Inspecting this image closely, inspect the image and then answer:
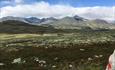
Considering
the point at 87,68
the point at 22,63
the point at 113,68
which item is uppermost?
the point at 113,68

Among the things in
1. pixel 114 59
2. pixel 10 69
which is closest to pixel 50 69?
pixel 10 69

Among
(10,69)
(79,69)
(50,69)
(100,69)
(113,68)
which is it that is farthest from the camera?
(10,69)

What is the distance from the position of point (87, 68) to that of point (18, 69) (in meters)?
8.66

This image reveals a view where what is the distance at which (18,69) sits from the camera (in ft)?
85.2

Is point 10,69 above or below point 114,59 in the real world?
below

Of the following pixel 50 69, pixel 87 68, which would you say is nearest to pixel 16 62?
pixel 50 69

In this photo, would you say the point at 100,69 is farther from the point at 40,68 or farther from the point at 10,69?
the point at 10,69

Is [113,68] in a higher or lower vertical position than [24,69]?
higher

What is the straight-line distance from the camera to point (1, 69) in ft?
85.7

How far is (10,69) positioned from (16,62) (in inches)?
160

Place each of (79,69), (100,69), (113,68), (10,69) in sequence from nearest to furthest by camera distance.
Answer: (113,68), (79,69), (100,69), (10,69)

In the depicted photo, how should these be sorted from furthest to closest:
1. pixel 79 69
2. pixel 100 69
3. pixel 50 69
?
pixel 50 69 < pixel 100 69 < pixel 79 69

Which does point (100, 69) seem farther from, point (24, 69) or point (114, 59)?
point (114, 59)

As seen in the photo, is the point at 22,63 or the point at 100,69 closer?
the point at 100,69
